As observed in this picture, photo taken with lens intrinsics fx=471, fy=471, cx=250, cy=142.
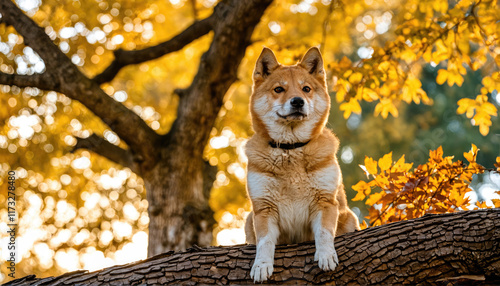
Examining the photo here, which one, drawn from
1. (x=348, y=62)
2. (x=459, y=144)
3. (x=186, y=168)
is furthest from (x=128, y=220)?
(x=459, y=144)

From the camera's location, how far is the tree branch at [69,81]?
5496 millimetres

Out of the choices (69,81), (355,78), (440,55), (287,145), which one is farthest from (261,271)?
(440,55)

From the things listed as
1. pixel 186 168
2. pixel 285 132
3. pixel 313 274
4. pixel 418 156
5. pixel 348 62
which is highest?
pixel 418 156

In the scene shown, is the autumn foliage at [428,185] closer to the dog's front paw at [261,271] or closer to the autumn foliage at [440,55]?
the dog's front paw at [261,271]

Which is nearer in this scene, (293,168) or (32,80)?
(293,168)

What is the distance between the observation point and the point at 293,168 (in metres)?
3.79

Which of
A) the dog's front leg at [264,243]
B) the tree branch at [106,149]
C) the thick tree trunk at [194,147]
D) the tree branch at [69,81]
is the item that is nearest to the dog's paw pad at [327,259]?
the dog's front leg at [264,243]

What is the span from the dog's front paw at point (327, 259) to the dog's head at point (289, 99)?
1.03 m

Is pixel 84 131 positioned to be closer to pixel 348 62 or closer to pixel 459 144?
pixel 348 62

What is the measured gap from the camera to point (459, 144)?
18.8 metres

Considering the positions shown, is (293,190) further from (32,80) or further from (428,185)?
(32,80)

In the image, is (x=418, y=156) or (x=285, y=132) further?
(x=418, y=156)

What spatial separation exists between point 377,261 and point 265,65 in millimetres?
2048

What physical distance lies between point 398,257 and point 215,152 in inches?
239
